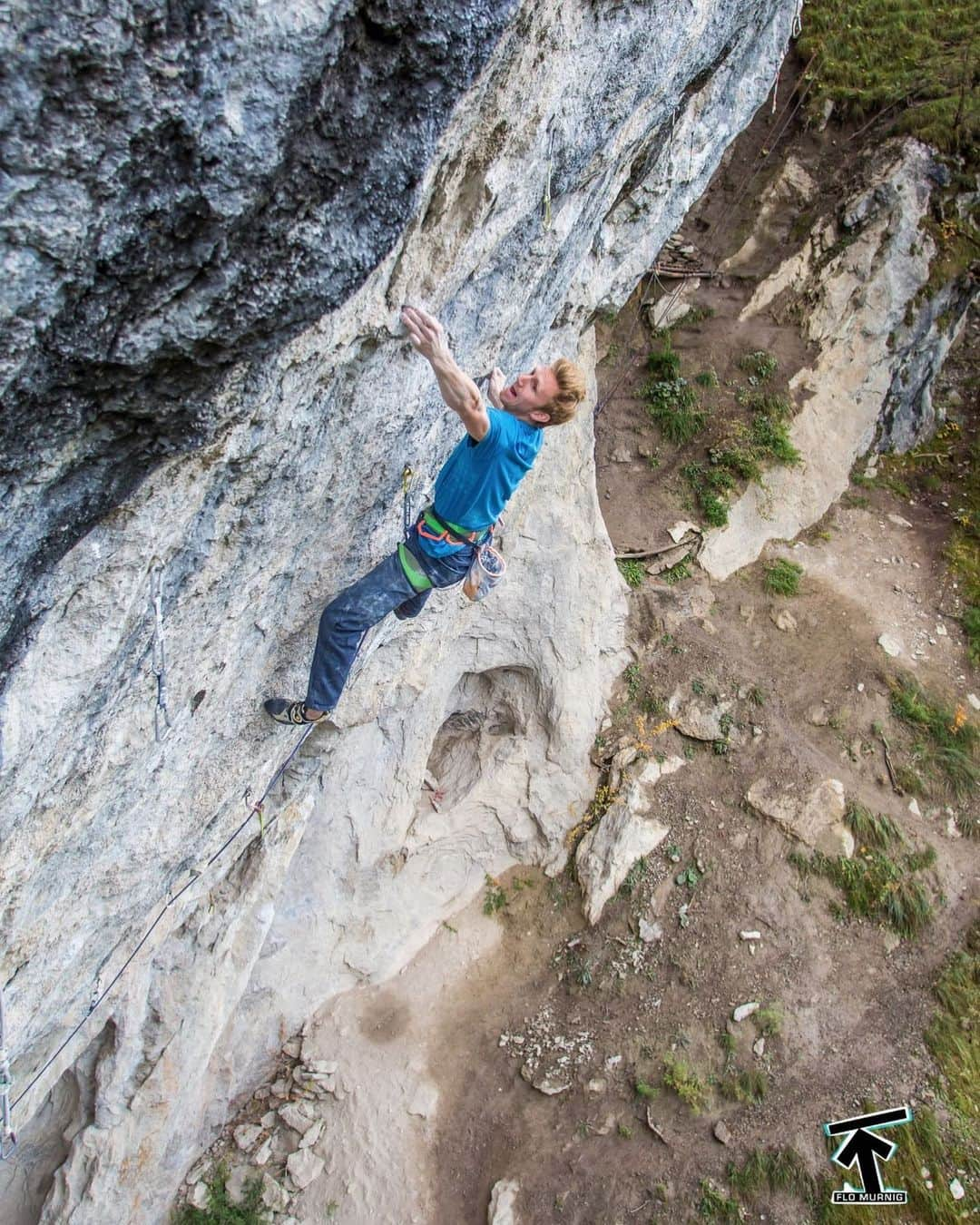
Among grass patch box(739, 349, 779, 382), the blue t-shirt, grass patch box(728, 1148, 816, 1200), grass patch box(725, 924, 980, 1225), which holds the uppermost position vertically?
the blue t-shirt

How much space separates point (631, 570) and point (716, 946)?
494cm

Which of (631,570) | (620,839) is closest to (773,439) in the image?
(631,570)

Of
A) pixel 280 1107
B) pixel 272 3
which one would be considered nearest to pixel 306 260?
pixel 272 3

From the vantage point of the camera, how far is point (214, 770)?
5621mm

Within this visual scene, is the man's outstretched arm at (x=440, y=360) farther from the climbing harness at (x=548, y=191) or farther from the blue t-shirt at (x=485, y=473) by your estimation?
the climbing harness at (x=548, y=191)

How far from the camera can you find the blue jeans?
5055mm

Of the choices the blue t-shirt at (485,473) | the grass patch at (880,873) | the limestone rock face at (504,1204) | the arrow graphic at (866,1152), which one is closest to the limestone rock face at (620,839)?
the grass patch at (880,873)

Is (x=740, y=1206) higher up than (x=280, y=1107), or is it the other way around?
(x=280, y=1107)

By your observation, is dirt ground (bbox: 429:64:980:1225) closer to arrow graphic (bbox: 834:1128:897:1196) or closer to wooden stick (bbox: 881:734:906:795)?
wooden stick (bbox: 881:734:906:795)

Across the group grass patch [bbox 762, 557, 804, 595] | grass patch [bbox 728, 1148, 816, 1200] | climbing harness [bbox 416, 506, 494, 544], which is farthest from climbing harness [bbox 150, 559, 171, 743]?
grass patch [bbox 762, 557, 804, 595]

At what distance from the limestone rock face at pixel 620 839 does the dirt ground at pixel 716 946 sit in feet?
0.52

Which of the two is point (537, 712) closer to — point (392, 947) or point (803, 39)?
point (392, 947)

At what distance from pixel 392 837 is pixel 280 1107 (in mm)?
3224

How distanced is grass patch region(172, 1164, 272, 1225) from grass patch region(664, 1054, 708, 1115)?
14.6ft
